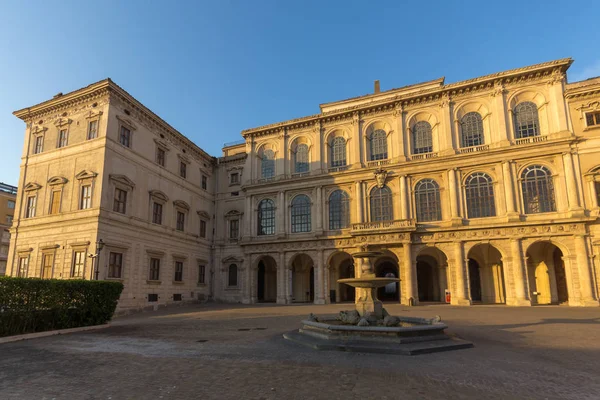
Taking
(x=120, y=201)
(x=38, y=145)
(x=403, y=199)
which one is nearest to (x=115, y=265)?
(x=120, y=201)

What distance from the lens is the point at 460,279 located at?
27.8 meters

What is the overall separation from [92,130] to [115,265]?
33.1ft

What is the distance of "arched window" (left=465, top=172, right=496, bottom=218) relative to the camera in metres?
28.4

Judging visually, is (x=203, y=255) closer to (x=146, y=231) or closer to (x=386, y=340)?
(x=146, y=231)

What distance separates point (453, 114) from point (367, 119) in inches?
292

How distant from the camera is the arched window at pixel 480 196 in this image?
2836cm

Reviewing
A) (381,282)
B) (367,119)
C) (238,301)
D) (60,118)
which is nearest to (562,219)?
(367,119)

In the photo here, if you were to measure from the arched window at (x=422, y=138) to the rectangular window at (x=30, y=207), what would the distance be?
31.0m

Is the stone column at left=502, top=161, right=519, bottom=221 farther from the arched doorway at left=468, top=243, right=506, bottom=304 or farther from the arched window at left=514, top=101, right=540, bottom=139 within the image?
the arched doorway at left=468, top=243, right=506, bottom=304

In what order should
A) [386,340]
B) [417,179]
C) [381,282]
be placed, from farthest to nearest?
[417,179] < [381,282] < [386,340]

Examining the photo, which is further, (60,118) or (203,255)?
(203,255)

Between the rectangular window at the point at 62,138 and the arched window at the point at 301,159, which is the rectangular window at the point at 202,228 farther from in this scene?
the rectangular window at the point at 62,138

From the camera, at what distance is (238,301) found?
35188mm

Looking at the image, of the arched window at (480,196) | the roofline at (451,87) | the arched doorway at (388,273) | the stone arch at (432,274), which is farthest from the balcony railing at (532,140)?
the arched doorway at (388,273)
